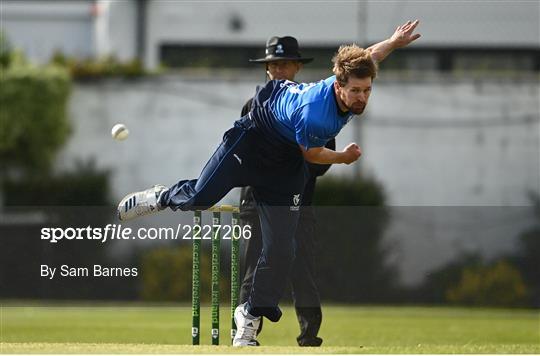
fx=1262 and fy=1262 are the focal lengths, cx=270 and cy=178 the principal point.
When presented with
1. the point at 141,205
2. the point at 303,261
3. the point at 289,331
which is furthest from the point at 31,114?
the point at 141,205

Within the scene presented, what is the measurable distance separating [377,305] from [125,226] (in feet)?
7.54

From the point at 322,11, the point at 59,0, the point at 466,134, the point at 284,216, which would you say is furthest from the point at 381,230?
the point at 59,0

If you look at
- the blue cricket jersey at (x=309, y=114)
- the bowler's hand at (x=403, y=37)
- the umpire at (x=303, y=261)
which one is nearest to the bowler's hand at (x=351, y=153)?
the blue cricket jersey at (x=309, y=114)

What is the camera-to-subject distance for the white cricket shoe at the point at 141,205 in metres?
8.35

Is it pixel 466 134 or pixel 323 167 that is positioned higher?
pixel 323 167

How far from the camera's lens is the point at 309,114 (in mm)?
7324

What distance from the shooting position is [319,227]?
905 cm

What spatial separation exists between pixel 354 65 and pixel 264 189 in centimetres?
110

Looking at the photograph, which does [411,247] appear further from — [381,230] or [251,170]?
[251,170]

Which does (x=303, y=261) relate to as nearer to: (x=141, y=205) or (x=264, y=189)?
(x=264, y=189)

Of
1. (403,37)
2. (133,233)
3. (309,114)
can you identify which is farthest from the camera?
(133,233)

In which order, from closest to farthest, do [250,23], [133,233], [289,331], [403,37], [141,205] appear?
1. [403,37]
2. [141,205]
3. [133,233]
4. [289,331]
5. [250,23]

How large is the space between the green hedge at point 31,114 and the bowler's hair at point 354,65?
17103 mm

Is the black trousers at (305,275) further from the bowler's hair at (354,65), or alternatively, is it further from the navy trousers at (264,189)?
the bowler's hair at (354,65)
